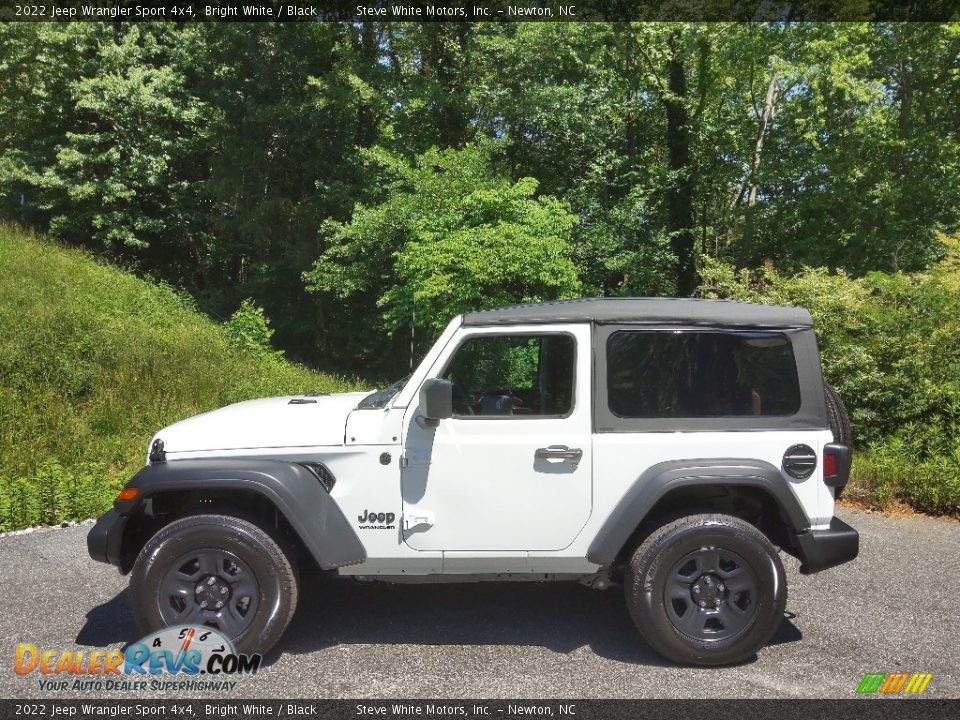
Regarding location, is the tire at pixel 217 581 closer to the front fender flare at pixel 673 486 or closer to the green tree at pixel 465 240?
the front fender flare at pixel 673 486

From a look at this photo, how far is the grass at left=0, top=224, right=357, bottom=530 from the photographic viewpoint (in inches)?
306

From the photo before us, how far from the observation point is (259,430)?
176 inches

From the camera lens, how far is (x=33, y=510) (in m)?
7.10

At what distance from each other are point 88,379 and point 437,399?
7987 millimetres

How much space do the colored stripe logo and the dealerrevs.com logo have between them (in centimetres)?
309

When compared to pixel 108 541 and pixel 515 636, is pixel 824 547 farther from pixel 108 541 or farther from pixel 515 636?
pixel 108 541

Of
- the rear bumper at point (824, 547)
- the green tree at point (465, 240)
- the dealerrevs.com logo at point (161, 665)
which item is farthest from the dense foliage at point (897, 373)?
the dealerrevs.com logo at point (161, 665)

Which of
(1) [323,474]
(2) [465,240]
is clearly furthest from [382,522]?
(2) [465,240]

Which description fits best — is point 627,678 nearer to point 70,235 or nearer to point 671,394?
point 671,394

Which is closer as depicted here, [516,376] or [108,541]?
[108,541]

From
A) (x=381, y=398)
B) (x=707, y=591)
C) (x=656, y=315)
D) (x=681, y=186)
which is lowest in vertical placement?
(x=707, y=591)

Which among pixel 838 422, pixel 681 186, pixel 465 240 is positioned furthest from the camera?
pixel 681 186

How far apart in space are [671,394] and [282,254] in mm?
18379

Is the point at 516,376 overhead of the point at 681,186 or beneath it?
beneath
